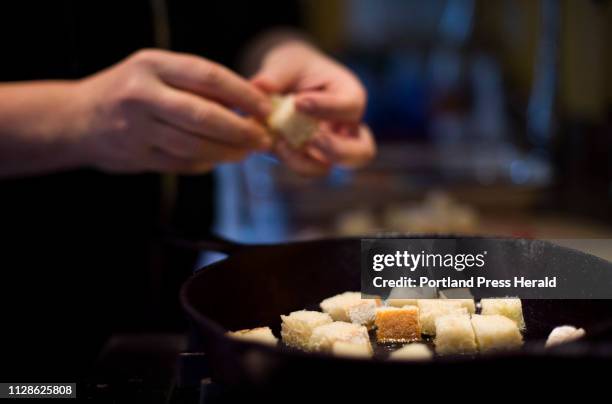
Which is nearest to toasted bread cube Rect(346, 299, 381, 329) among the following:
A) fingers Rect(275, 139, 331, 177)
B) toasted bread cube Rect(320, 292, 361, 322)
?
toasted bread cube Rect(320, 292, 361, 322)

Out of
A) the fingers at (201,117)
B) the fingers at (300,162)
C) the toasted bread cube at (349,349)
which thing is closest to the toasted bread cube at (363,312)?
the toasted bread cube at (349,349)

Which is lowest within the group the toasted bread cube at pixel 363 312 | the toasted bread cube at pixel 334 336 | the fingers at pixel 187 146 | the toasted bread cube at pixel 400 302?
the toasted bread cube at pixel 334 336

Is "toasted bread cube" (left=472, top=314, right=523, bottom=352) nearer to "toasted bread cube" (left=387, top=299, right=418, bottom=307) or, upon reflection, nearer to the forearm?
"toasted bread cube" (left=387, top=299, right=418, bottom=307)

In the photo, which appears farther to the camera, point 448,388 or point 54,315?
point 54,315

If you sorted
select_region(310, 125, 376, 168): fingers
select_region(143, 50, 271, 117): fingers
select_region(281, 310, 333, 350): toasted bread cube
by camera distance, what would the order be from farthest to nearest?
select_region(310, 125, 376, 168): fingers → select_region(143, 50, 271, 117): fingers → select_region(281, 310, 333, 350): toasted bread cube

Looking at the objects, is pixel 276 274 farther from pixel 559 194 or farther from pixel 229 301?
pixel 559 194

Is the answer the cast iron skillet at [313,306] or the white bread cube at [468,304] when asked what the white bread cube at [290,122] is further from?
the white bread cube at [468,304]

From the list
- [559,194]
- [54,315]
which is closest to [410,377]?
[54,315]
